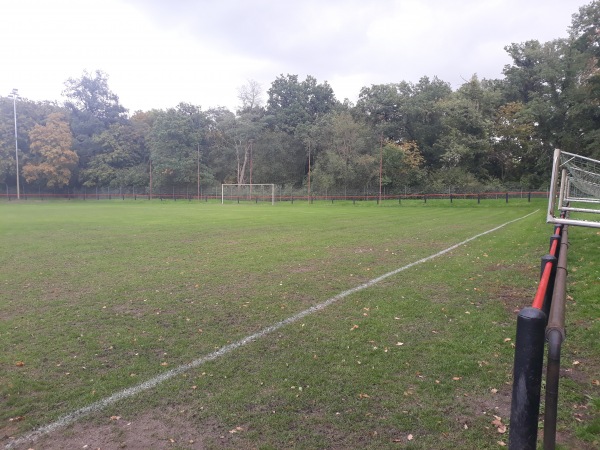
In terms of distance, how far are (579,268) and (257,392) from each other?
6.99m

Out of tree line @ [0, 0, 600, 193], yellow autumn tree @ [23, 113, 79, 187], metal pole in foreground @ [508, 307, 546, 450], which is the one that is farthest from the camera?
yellow autumn tree @ [23, 113, 79, 187]

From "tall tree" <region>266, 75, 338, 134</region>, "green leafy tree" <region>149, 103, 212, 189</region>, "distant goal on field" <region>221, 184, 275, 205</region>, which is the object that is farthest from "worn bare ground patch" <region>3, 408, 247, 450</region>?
"tall tree" <region>266, 75, 338, 134</region>

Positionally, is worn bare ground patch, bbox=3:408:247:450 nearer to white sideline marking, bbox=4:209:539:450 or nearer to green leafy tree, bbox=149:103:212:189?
white sideline marking, bbox=4:209:539:450

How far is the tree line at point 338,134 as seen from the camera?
145 feet

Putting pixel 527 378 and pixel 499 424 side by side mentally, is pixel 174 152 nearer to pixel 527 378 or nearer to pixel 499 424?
pixel 499 424

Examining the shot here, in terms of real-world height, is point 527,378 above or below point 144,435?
above

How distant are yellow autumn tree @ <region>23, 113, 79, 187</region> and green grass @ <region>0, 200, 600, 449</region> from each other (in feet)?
188

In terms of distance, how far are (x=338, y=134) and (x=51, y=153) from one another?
4018 centimetres

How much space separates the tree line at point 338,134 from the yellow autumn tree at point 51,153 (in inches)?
6.6

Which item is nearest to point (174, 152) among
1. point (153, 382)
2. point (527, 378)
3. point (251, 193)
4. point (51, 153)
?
point (251, 193)

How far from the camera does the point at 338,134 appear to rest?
167 feet

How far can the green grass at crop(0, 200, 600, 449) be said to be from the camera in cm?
310

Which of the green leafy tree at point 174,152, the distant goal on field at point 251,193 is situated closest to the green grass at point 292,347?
the distant goal on field at point 251,193

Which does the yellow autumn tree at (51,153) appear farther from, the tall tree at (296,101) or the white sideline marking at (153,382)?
the white sideline marking at (153,382)
